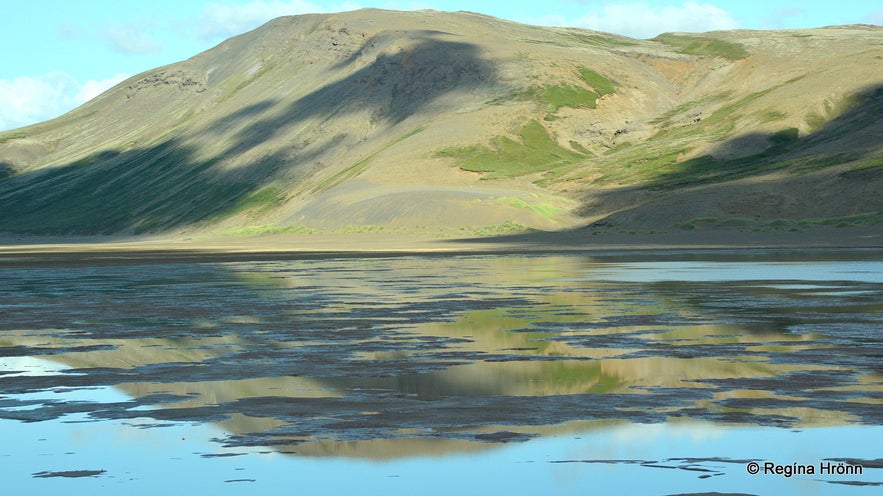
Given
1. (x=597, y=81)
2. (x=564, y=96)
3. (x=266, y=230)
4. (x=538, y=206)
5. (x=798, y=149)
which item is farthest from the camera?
(x=597, y=81)

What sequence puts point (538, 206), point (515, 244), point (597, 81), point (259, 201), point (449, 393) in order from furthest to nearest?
point (597, 81)
point (259, 201)
point (538, 206)
point (515, 244)
point (449, 393)

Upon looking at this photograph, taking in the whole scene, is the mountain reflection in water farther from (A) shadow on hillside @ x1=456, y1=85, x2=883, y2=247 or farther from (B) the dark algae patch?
(A) shadow on hillside @ x1=456, y1=85, x2=883, y2=247

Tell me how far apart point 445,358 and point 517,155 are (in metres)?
140

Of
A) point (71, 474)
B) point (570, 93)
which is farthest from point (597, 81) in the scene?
point (71, 474)

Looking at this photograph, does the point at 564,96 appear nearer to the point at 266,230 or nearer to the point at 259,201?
the point at 259,201

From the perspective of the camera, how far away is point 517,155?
160 m

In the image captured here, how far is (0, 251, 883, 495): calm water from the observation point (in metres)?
11.5

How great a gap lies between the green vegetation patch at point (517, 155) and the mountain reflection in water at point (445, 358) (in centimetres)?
11016

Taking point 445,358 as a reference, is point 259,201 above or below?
above

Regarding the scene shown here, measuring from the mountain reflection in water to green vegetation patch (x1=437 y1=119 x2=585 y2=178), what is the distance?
361 feet

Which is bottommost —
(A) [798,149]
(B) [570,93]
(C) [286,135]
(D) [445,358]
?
(D) [445,358]

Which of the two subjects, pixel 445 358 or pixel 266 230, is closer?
pixel 445 358

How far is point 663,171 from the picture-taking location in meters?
135

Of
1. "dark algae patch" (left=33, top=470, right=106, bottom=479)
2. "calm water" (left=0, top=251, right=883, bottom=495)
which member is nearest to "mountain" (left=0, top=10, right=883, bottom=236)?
"calm water" (left=0, top=251, right=883, bottom=495)
